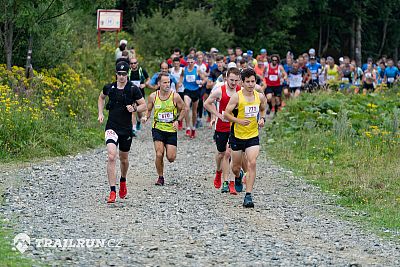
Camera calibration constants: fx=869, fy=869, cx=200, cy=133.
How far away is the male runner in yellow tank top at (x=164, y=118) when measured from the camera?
1406 centimetres

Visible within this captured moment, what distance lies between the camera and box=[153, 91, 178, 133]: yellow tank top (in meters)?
14.1

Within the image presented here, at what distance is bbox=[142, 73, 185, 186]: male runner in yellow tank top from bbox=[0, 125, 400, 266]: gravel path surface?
0.53 m

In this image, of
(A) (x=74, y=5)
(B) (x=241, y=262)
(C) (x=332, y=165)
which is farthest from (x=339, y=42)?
(B) (x=241, y=262)

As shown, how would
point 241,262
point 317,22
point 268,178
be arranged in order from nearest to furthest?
1. point 241,262
2. point 268,178
3. point 317,22

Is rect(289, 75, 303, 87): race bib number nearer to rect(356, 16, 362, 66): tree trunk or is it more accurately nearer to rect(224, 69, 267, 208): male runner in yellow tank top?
rect(224, 69, 267, 208): male runner in yellow tank top

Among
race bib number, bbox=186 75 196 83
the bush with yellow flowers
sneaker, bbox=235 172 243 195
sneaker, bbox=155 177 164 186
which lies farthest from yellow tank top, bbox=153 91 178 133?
race bib number, bbox=186 75 196 83

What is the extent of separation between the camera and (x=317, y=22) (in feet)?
152

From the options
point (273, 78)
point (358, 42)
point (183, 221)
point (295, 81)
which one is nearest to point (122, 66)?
point (183, 221)

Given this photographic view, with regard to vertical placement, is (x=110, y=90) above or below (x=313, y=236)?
above

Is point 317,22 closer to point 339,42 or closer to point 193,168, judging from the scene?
point 339,42

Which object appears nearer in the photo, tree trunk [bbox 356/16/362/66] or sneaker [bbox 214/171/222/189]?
sneaker [bbox 214/171/222/189]

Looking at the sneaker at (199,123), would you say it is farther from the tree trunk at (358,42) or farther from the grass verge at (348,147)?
the tree trunk at (358,42)

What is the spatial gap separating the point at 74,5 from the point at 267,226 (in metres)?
11.5

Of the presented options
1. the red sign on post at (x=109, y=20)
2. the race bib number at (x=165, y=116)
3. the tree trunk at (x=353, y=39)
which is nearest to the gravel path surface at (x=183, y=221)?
the race bib number at (x=165, y=116)
